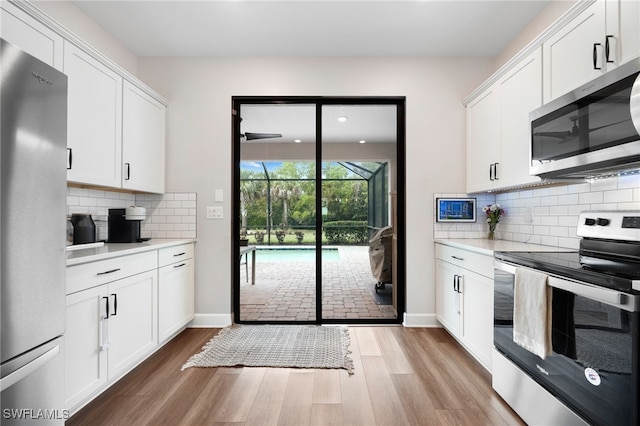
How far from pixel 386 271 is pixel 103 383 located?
8.62 ft

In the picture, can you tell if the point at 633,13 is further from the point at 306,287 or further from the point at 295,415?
the point at 306,287

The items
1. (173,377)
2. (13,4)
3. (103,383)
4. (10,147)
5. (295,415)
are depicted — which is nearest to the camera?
(10,147)

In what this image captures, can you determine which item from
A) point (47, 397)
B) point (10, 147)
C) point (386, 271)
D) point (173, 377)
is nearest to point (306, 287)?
point (386, 271)

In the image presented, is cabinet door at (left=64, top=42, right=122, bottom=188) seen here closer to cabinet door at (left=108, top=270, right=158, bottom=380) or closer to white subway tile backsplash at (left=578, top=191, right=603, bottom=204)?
cabinet door at (left=108, top=270, right=158, bottom=380)

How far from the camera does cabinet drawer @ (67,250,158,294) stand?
67.6 inches

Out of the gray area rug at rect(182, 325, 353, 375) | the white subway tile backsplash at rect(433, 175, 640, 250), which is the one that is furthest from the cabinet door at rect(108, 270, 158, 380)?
the white subway tile backsplash at rect(433, 175, 640, 250)

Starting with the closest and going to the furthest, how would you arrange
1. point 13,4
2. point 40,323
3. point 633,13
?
point 40,323 → point 633,13 → point 13,4

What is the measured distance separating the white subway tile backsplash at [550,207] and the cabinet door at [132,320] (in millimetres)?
2653

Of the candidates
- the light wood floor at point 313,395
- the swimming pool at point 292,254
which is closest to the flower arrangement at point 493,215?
the light wood floor at point 313,395

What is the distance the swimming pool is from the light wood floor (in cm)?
107

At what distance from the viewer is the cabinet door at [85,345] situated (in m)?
1.69

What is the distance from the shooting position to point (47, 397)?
1.21 m

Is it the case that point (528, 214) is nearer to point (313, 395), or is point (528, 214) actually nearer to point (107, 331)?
point (313, 395)

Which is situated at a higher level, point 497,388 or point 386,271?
point 386,271
